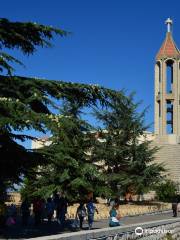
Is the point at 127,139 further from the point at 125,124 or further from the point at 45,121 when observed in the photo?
the point at 45,121

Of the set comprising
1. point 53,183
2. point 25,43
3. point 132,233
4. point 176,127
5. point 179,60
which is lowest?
point 132,233

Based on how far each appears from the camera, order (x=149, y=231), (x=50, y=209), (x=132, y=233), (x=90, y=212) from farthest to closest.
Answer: (x=50, y=209) → (x=90, y=212) → (x=149, y=231) → (x=132, y=233)

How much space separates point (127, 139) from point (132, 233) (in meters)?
29.2

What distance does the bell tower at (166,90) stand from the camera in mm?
54603

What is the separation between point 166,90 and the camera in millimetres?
55625

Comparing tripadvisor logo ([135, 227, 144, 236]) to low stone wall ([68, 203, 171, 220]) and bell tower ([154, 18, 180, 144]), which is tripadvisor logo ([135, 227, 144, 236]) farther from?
bell tower ([154, 18, 180, 144])

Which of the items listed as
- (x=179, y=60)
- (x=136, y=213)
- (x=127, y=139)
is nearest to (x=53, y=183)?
(x=136, y=213)

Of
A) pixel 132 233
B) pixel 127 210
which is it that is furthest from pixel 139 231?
pixel 127 210

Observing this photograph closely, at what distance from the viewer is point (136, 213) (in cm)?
3491

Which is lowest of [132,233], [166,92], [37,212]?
[132,233]

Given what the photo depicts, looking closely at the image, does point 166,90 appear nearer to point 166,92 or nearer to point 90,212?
point 166,92

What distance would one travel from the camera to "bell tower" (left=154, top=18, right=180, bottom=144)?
54603 millimetres

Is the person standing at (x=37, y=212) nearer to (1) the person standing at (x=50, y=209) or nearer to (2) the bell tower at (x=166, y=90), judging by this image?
(1) the person standing at (x=50, y=209)

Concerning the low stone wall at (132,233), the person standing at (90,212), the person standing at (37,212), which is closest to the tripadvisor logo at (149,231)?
the low stone wall at (132,233)
